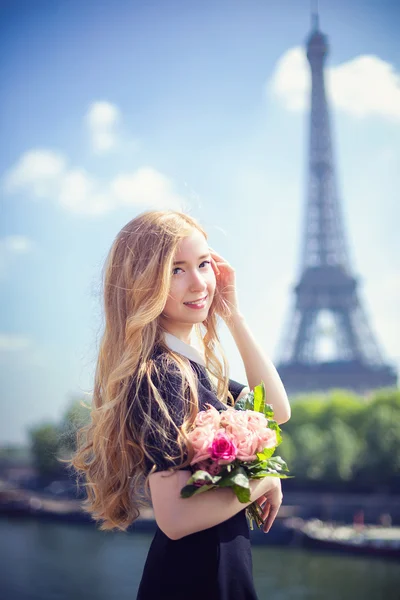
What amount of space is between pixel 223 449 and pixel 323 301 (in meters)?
25.0

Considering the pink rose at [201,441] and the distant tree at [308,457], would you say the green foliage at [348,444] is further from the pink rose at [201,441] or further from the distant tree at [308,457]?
the pink rose at [201,441]

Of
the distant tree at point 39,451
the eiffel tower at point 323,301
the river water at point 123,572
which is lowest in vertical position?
the river water at point 123,572

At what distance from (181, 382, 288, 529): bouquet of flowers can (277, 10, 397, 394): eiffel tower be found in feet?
76.9

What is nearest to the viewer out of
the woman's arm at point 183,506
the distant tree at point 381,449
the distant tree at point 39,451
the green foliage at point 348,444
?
the woman's arm at point 183,506

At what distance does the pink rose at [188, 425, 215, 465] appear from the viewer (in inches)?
52.6

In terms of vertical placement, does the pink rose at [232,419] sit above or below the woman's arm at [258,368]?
below

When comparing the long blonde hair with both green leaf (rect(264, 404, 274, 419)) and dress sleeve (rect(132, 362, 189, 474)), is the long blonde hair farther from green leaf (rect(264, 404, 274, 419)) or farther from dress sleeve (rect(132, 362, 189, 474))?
green leaf (rect(264, 404, 274, 419))

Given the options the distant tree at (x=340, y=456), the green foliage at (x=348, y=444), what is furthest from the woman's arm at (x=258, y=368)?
the distant tree at (x=340, y=456)

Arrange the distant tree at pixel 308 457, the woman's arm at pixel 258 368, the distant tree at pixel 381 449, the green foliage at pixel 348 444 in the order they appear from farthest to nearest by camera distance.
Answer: the distant tree at pixel 308 457, the green foliage at pixel 348 444, the distant tree at pixel 381 449, the woman's arm at pixel 258 368

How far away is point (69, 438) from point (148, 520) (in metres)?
17.3

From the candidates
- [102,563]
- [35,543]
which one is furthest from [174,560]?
[35,543]

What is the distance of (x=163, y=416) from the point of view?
53.8 inches

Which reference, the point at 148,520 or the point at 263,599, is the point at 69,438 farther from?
the point at 148,520

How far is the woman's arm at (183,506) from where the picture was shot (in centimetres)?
133
